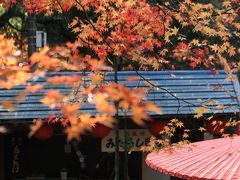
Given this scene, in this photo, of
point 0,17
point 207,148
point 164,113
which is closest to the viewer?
point 207,148

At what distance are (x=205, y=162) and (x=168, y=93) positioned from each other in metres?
3.80

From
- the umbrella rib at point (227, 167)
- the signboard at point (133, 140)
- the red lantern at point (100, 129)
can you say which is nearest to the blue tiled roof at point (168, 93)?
the red lantern at point (100, 129)

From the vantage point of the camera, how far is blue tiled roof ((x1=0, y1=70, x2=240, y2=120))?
10048mm

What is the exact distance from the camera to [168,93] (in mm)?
10484

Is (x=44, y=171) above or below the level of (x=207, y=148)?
below

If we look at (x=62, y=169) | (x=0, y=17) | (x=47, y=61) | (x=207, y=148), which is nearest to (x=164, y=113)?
(x=207, y=148)

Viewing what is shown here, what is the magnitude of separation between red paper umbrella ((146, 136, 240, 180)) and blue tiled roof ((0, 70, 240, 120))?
2107mm

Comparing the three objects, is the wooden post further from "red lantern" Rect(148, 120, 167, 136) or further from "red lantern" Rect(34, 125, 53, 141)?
"red lantern" Rect(148, 120, 167, 136)

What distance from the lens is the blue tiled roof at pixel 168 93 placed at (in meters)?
10.0

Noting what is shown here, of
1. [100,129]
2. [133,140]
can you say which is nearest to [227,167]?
[100,129]

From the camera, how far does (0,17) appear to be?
16984mm

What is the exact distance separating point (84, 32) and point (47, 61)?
433 cm

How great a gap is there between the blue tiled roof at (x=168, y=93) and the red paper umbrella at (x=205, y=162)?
2107mm

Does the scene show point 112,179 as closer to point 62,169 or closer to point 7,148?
point 62,169
